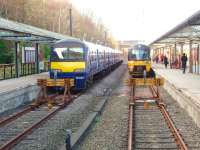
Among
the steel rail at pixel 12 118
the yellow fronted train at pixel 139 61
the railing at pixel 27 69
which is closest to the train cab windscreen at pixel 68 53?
the steel rail at pixel 12 118

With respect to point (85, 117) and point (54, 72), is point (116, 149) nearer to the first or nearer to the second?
point (85, 117)

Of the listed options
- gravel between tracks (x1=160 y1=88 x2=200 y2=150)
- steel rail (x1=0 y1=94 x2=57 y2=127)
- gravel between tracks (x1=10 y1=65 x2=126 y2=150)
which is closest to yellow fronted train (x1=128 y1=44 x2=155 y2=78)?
gravel between tracks (x1=10 y1=65 x2=126 y2=150)

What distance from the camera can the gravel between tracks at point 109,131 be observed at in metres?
11.2

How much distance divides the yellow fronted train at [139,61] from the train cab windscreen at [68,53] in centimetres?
1275

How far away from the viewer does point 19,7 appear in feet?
197

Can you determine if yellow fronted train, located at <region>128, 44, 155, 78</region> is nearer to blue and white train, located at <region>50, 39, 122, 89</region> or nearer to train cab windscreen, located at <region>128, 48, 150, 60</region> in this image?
train cab windscreen, located at <region>128, 48, 150, 60</region>

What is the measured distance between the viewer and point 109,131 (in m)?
13.1

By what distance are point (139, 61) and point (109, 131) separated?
2464 cm

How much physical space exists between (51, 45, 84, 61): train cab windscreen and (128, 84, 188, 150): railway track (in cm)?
617

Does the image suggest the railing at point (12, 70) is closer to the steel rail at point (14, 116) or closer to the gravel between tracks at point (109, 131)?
the steel rail at point (14, 116)

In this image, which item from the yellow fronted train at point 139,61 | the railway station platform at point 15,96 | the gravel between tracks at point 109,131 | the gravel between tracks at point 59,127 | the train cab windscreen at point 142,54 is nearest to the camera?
the gravel between tracks at point 109,131

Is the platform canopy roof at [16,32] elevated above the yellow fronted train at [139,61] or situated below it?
above

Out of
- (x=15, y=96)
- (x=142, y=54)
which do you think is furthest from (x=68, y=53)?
(x=142, y=54)

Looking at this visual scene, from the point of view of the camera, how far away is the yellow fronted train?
37.2 meters
